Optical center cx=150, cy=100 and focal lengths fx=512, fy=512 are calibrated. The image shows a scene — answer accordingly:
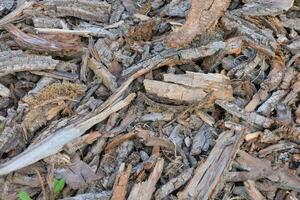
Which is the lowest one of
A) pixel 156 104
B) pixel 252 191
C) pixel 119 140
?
pixel 252 191

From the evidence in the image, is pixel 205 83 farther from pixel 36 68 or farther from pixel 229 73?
pixel 36 68

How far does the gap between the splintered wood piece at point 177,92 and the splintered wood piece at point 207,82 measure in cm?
3

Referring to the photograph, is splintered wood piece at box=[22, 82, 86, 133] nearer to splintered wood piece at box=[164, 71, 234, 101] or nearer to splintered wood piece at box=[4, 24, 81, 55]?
splintered wood piece at box=[4, 24, 81, 55]

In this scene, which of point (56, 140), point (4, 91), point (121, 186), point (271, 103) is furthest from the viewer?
point (4, 91)

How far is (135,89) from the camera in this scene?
9.18 feet

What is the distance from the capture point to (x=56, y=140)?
261 cm

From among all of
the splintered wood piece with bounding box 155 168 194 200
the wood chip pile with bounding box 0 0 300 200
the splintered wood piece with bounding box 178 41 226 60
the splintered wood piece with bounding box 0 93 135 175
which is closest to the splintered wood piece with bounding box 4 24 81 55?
the wood chip pile with bounding box 0 0 300 200

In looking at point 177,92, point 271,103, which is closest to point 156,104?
point 177,92

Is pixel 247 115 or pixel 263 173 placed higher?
pixel 247 115

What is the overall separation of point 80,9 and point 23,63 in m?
0.53

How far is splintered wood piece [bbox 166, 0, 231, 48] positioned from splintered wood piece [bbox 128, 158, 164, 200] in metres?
0.72

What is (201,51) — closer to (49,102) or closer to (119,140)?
(119,140)

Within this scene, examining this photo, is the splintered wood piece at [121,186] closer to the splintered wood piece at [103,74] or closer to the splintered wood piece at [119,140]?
the splintered wood piece at [119,140]

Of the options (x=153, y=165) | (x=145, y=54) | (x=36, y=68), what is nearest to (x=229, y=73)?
(x=145, y=54)
